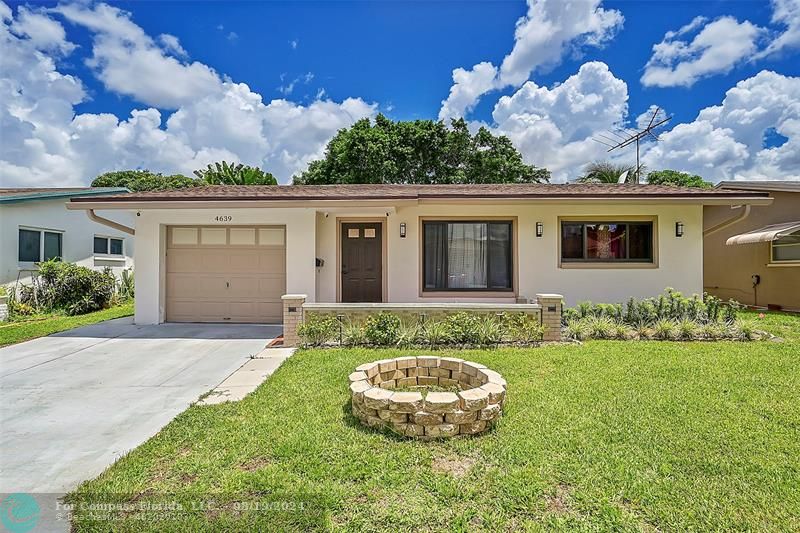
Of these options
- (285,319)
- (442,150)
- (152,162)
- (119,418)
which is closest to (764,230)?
(285,319)

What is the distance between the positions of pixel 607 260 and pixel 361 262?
6.18 metres

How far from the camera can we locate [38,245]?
11.8 metres

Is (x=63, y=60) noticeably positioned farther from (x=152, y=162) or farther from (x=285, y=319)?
(x=152, y=162)

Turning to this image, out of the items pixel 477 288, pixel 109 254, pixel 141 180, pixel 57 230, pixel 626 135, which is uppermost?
pixel 141 180

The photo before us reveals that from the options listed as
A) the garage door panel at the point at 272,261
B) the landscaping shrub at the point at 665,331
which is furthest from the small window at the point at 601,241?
the garage door panel at the point at 272,261

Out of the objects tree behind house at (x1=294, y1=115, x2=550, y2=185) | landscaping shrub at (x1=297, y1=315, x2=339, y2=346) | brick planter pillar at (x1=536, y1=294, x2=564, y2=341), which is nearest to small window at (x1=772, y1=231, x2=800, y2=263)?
brick planter pillar at (x1=536, y1=294, x2=564, y2=341)

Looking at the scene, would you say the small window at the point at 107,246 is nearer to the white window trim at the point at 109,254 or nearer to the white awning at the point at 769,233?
the white window trim at the point at 109,254

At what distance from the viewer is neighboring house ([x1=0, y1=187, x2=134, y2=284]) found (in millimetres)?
10898

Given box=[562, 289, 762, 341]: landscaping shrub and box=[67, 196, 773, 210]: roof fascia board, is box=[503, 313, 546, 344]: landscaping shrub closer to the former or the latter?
box=[562, 289, 762, 341]: landscaping shrub

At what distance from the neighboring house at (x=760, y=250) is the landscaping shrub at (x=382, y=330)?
9517 mm

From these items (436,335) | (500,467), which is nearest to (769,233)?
(436,335)

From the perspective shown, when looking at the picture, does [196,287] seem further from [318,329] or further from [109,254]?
[109,254]

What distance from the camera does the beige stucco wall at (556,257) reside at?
→ 8945 millimetres

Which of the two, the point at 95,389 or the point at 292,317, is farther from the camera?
the point at 292,317
